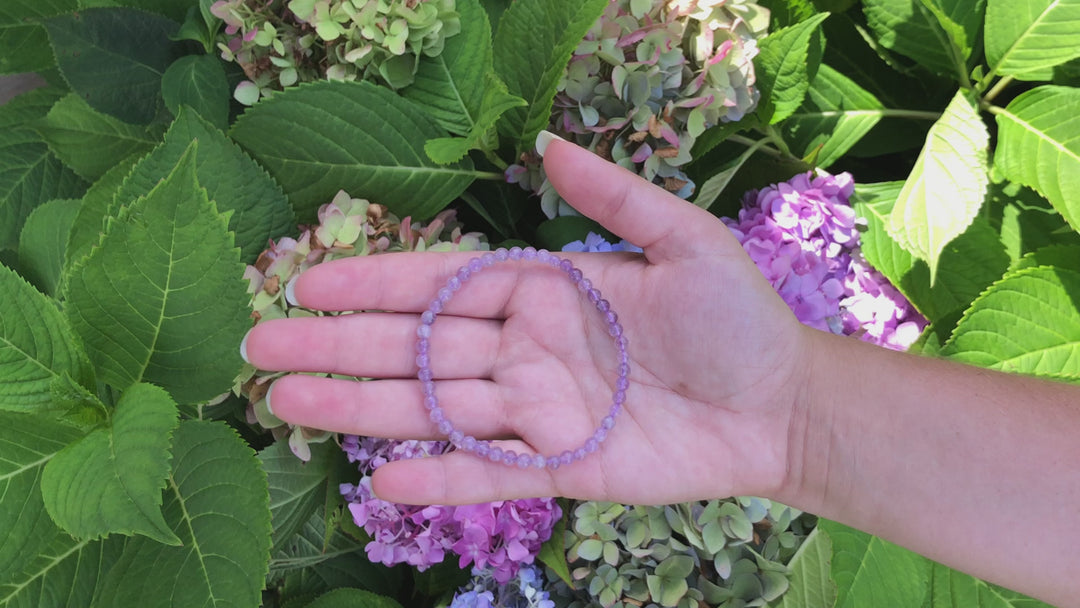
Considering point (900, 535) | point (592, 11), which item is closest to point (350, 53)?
point (592, 11)

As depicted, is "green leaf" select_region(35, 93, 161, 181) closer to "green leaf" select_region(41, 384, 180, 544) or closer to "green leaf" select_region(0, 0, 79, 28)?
"green leaf" select_region(0, 0, 79, 28)

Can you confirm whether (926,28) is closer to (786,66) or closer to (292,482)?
(786,66)

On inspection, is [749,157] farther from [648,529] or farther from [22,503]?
[22,503]

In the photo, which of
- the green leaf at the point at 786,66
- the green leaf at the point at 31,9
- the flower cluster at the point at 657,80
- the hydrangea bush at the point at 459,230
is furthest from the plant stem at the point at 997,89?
the green leaf at the point at 31,9

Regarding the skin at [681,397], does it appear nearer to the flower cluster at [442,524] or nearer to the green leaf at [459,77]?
the flower cluster at [442,524]

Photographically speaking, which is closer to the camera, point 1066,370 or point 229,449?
point 229,449

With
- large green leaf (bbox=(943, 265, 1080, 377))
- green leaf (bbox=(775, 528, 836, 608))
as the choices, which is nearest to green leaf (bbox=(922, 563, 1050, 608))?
green leaf (bbox=(775, 528, 836, 608))

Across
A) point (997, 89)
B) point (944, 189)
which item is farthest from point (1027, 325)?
point (997, 89)
